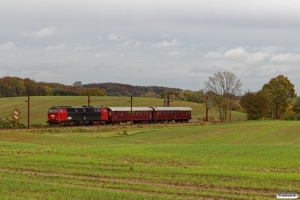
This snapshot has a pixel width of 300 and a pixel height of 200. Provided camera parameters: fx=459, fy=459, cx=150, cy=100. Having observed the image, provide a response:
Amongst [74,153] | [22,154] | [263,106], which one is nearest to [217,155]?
[74,153]

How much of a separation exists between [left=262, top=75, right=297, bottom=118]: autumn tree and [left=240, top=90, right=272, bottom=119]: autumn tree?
13.9 m

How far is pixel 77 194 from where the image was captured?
41.4 ft

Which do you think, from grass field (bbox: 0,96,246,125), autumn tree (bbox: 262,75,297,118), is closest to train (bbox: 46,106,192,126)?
grass field (bbox: 0,96,246,125)

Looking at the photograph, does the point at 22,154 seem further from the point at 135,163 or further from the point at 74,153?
the point at 135,163

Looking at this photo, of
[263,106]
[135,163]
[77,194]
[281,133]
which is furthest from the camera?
[263,106]

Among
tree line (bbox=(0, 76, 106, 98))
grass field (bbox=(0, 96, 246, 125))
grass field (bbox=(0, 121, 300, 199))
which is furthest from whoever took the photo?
tree line (bbox=(0, 76, 106, 98))

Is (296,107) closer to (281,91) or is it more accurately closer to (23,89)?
(281,91)

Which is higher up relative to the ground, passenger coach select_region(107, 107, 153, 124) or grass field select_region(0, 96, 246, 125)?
grass field select_region(0, 96, 246, 125)

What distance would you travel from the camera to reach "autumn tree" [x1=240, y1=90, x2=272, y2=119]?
89812 mm

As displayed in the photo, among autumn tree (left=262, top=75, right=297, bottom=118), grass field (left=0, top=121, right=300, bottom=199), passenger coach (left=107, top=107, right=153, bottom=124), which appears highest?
autumn tree (left=262, top=75, right=297, bottom=118)

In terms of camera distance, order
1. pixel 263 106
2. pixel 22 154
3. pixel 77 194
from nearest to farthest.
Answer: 1. pixel 77 194
2. pixel 22 154
3. pixel 263 106

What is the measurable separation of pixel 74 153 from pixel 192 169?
7931mm

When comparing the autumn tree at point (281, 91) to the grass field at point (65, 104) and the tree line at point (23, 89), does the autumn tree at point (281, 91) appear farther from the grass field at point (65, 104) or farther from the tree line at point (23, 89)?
the tree line at point (23, 89)

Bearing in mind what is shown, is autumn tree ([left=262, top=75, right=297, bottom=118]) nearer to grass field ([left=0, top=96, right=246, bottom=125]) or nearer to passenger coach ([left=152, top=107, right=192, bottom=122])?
grass field ([left=0, top=96, right=246, bottom=125])
